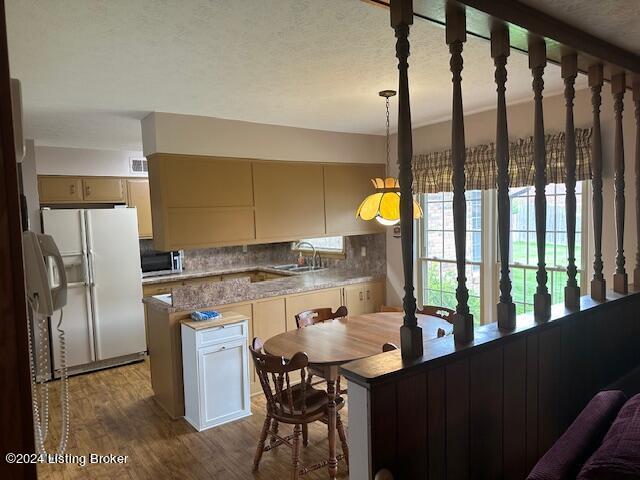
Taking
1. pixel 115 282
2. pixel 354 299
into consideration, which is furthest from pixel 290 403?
pixel 115 282

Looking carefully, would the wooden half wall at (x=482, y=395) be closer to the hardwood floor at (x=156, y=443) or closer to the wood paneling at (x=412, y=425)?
the wood paneling at (x=412, y=425)

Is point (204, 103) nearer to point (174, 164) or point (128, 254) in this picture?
point (174, 164)

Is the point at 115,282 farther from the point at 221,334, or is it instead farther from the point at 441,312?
the point at 441,312

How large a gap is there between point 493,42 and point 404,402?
1349 mm

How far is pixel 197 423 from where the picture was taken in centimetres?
335

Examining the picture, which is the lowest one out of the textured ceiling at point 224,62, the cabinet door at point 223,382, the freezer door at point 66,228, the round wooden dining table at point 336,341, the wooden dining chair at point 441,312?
the cabinet door at point 223,382

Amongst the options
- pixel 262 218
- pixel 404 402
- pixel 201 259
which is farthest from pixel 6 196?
pixel 201 259

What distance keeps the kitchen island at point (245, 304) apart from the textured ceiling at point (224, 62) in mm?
1557

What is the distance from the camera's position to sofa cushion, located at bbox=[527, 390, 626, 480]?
1.22 metres

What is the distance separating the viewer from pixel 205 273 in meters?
5.67

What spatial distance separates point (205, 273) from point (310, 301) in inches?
77.8

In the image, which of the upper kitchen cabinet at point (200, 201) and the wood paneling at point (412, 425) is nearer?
the wood paneling at point (412, 425)

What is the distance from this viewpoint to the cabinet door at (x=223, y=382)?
132 inches

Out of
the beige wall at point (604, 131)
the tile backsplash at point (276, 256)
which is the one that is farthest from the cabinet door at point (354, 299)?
the beige wall at point (604, 131)
